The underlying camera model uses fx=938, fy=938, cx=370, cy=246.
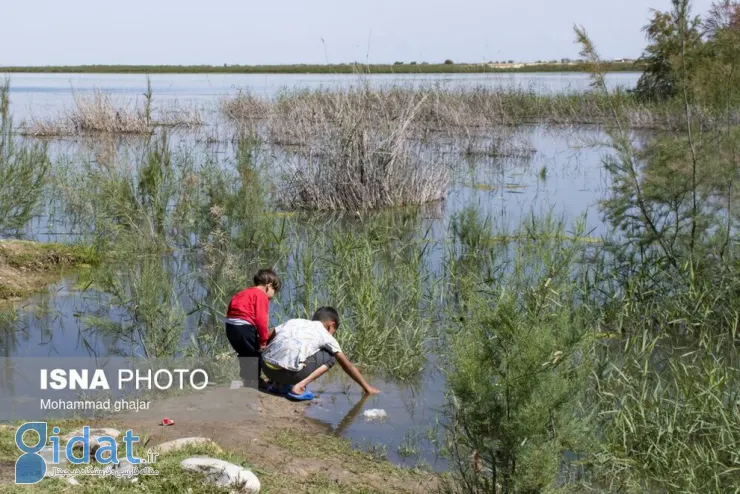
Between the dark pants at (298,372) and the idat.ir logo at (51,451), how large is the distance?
1.76 m

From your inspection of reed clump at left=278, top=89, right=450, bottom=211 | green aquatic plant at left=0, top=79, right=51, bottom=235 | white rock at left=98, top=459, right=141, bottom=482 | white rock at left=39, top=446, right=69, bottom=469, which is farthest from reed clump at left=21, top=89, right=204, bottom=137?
white rock at left=98, top=459, right=141, bottom=482

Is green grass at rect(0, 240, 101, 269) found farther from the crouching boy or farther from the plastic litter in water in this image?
the plastic litter in water

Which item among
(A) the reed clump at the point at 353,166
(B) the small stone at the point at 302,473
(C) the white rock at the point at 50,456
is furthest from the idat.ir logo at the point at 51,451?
(A) the reed clump at the point at 353,166

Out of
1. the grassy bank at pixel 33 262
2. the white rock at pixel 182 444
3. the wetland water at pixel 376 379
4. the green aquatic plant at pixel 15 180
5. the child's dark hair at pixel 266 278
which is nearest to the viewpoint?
the white rock at pixel 182 444

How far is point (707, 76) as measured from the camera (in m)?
9.34

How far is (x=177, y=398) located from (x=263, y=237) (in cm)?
389

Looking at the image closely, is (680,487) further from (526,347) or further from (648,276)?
(648,276)

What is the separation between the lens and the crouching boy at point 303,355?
716 centimetres

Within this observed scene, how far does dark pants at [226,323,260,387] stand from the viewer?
7.30m

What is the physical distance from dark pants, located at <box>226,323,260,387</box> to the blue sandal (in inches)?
13.5

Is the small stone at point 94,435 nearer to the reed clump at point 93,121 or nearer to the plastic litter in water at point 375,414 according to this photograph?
the plastic litter in water at point 375,414

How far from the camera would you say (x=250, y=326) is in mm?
7316

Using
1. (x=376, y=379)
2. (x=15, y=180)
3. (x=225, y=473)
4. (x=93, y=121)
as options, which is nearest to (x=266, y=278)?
(x=376, y=379)

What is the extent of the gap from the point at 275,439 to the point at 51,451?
58.6 inches
